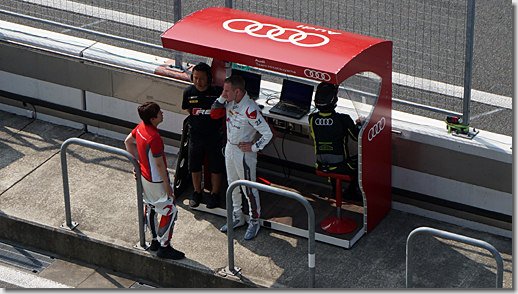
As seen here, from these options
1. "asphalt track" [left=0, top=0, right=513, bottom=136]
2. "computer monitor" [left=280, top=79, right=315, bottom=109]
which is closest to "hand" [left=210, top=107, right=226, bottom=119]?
"computer monitor" [left=280, top=79, right=315, bottom=109]

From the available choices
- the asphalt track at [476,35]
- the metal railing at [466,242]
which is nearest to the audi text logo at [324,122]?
the asphalt track at [476,35]

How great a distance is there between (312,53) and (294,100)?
4.58 feet

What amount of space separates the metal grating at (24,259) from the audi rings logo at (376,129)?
3640mm

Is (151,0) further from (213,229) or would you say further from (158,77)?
(213,229)

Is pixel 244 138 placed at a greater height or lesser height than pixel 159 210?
greater

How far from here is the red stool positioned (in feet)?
25.9

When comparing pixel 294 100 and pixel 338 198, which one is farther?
pixel 294 100

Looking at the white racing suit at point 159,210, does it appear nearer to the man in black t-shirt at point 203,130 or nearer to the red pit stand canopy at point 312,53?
the man in black t-shirt at point 203,130

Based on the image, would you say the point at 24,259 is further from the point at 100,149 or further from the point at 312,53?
the point at 312,53

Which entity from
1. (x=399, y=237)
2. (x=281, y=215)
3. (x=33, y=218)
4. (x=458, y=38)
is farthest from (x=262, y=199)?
(x=458, y=38)

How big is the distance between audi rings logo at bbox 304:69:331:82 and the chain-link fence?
1.89 metres

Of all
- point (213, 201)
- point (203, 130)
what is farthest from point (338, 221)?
point (203, 130)

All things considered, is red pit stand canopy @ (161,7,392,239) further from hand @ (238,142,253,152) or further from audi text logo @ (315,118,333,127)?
hand @ (238,142,253,152)

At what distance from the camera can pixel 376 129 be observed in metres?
7.88
